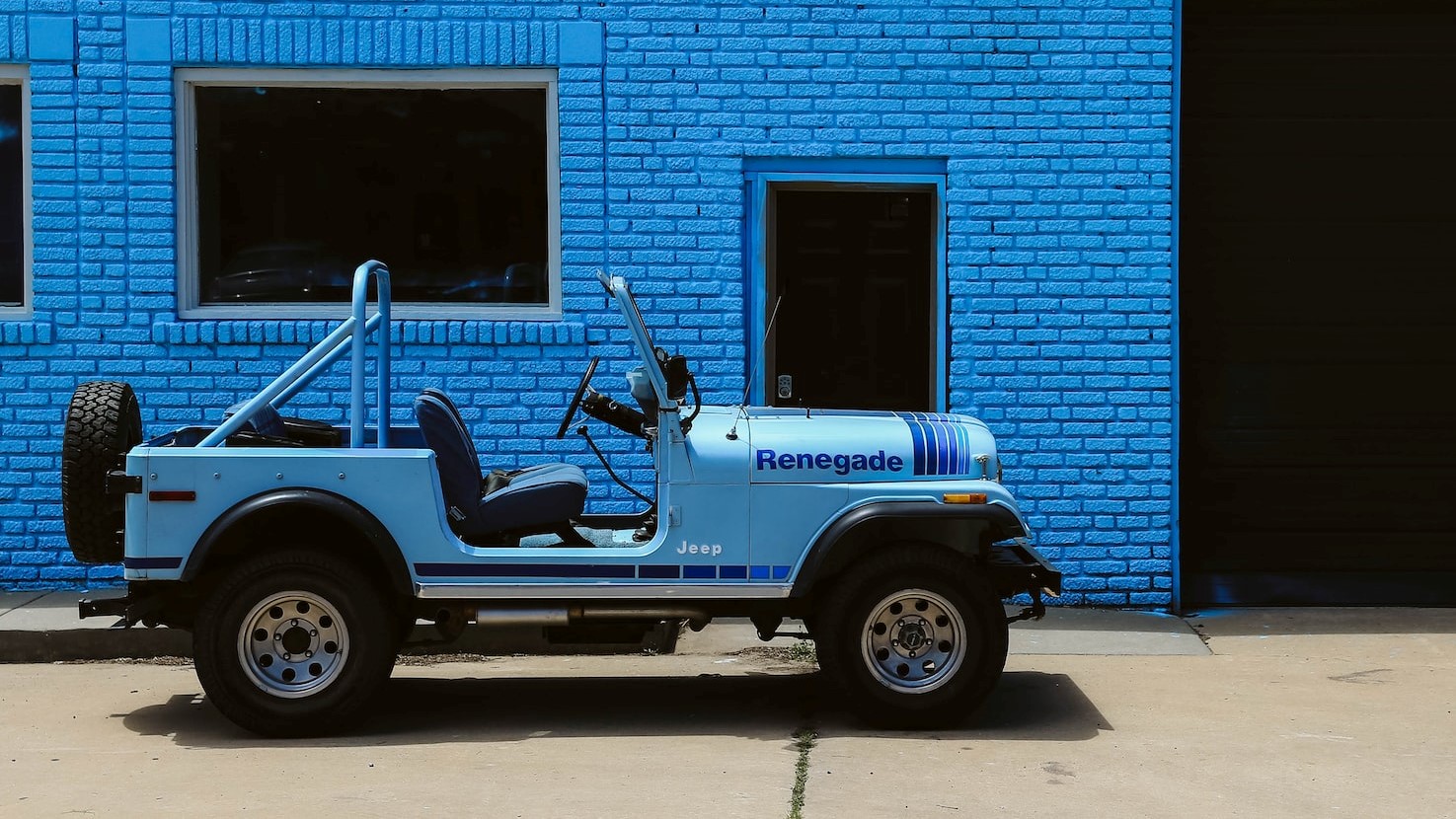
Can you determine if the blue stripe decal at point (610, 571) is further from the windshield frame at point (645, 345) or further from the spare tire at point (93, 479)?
the spare tire at point (93, 479)

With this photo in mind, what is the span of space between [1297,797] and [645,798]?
2.21 metres

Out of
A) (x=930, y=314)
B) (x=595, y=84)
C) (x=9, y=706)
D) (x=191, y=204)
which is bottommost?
(x=9, y=706)

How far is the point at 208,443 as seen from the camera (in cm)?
664

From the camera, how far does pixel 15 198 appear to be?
9.58 m

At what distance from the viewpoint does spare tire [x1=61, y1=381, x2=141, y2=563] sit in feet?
21.6

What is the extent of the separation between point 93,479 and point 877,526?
3.09 meters

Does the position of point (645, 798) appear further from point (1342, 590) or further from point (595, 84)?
point (1342, 590)

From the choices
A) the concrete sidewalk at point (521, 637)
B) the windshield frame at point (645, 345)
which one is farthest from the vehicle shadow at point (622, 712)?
the windshield frame at point (645, 345)

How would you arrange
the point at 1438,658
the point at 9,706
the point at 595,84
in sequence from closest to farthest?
1. the point at 9,706
2. the point at 1438,658
3. the point at 595,84

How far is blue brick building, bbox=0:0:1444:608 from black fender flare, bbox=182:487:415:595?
2.85 metres

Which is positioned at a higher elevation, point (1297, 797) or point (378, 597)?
point (378, 597)

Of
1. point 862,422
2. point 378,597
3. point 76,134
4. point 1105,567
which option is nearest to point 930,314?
point 1105,567

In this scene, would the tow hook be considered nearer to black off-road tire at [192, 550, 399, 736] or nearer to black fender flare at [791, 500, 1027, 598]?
black fender flare at [791, 500, 1027, 598]

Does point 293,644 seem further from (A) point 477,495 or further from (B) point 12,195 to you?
(B) point 12,195
